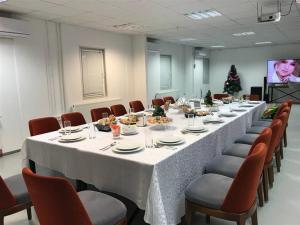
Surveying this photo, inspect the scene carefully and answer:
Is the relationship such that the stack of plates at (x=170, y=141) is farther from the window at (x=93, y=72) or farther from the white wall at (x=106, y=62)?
the window at (x=93, y=72)

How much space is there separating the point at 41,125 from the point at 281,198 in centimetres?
292

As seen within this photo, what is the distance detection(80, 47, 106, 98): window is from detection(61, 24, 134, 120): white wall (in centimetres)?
13

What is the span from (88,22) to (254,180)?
495 cm

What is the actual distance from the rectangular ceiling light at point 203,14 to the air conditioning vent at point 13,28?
3069 millimetres

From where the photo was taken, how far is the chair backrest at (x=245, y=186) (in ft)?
5.41

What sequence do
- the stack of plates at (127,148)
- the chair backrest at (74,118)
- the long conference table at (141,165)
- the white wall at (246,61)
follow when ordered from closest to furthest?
the long conference table at (141,165) → the stack of plates at (127,148) → the chair backrest at (74,118) → the white wall at (246,61)

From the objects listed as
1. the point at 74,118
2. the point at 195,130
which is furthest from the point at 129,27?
the point at 195,130

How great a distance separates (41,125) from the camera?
3146 millimetres

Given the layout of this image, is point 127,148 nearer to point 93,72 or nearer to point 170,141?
point 170,141

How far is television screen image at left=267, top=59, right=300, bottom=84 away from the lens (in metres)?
10.3

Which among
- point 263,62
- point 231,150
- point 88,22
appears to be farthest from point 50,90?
point 263,62

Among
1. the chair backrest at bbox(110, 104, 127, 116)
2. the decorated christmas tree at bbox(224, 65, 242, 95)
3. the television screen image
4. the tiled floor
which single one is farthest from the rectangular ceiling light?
the decorated christmas tree at bbox(224, 65, 242, 95)

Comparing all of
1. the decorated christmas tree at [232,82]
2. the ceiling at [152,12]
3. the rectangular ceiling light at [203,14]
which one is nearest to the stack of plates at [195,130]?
the ceiling at [152,12]

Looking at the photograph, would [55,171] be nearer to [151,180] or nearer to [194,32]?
[151,180]
